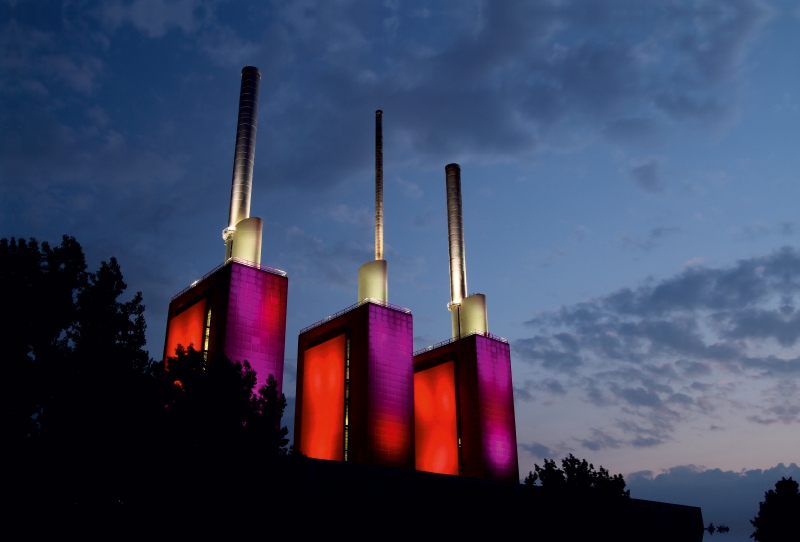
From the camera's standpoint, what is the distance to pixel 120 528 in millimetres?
25203

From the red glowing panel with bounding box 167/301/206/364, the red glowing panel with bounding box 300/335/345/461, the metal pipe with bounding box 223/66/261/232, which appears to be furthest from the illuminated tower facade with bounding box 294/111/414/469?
the metal pipe with bounding box 223/66/261/232

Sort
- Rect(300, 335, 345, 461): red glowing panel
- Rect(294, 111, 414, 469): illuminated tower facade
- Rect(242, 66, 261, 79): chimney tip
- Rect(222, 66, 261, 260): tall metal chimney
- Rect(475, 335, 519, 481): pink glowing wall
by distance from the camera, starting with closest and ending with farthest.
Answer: Rect(294, 111, 414, 469): illuminated tower facade < Rect(300, 335, 345, 461): red glowing panel < Rect(475, 335, 519, 481): pink glowing wall < Rect(222, 66, 261, 260): tall metal chimney < Rect(242, 66, 261, 79): chimney tip

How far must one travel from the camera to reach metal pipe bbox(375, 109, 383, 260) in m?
72.6

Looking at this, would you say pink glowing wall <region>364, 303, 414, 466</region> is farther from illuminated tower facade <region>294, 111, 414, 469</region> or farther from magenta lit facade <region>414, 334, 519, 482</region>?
magenta lit facade <region>414, 334, 519, 482</region>

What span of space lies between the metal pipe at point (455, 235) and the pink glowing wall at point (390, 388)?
16.9m

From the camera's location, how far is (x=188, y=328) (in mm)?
56906

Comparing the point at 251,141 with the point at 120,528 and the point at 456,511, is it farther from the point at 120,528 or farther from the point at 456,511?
the point at 120,528

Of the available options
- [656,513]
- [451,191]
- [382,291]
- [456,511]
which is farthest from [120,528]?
[451,191]

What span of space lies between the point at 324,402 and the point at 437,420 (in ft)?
40.6

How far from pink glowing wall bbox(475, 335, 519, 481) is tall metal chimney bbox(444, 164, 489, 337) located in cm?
456

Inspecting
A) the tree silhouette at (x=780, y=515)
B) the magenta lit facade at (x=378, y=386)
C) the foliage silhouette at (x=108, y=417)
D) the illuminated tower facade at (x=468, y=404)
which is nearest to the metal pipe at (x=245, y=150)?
the magenta lit facade at (x=378, y=386)

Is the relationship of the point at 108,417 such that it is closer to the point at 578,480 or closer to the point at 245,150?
the point at 578,480

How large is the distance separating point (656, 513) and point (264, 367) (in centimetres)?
3319

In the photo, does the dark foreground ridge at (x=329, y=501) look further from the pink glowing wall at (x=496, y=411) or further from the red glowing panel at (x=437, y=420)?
the red glowing panel at (x=437, y=420)
